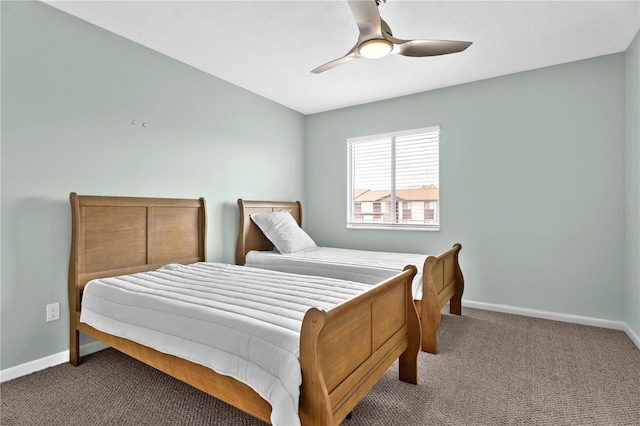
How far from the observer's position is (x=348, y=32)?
2.60m

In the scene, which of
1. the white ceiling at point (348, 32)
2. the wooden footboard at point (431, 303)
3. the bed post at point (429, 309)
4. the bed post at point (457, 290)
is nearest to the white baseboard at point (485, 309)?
the bed post at point (457, 290)

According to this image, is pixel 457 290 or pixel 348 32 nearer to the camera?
pixel 348 32

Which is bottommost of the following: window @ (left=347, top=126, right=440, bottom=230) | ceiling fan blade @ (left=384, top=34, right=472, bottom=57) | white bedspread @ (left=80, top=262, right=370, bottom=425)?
white bedspread @ (left=80, top=262, right=370, bottom=425)

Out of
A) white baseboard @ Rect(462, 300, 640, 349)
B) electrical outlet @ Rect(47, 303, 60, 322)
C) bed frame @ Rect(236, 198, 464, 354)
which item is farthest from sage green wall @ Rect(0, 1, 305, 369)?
white baseboard @ Rect(462, 300, 640, 349)

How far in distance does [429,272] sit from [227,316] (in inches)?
59.8

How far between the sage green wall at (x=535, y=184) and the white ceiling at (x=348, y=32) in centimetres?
27

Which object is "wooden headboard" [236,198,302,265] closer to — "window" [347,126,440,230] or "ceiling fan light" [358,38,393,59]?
"window" [347,126,440,230]

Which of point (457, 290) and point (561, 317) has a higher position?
point (457, 290)

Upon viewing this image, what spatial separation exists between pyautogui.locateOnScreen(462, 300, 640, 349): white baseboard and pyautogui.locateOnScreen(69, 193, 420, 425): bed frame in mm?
1907

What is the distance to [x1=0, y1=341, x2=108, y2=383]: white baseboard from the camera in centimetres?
211

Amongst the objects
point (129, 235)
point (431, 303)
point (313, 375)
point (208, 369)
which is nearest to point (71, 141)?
point (129, 235)

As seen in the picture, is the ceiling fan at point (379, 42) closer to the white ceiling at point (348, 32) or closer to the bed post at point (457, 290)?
the white ceiling at point (348, 32)

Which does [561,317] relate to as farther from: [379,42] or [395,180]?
[379,42]

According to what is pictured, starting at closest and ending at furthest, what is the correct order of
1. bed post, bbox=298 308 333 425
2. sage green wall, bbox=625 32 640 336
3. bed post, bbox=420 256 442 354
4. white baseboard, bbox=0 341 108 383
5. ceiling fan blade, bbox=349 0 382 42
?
bed post, bbox=298 308 333 425
ceiling fan blade, bbox=349 0 382 42
white baseboard, bbox=0 341 108 383
bed post, bbox=420 256 442 354
sage green wall, bbox=625 32 640 336
